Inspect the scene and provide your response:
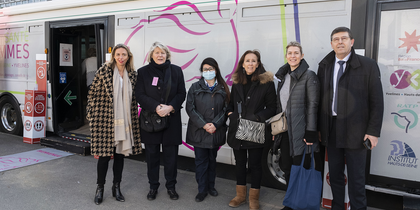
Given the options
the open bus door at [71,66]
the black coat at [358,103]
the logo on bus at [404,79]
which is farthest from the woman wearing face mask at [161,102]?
the logo on bus at [404,79]

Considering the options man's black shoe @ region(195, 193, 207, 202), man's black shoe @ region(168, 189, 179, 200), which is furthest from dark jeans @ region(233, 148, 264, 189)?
man's black shoe @ region(168, 189, 179, 200)

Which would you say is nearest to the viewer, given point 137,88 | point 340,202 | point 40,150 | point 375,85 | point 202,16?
point 375,85

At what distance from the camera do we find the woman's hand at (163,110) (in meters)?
3.13

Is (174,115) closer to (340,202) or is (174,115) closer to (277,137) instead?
(277,137)

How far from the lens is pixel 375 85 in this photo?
8.14 feet

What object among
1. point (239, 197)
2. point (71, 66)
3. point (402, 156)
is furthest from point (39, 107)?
point (402, 156)

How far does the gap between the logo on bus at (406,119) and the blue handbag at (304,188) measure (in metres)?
0.93

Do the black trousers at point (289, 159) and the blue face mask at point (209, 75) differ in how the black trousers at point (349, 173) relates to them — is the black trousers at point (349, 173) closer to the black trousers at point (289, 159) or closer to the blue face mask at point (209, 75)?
the black trousers at point (289, 159)

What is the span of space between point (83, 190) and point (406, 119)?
358 centimetres

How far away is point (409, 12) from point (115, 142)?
313 centimetres

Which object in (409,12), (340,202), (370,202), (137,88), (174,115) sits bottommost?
(370,202)

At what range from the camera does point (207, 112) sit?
10.6 ft

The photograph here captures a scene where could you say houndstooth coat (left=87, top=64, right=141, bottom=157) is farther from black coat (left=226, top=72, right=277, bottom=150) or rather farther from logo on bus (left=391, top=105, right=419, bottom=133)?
logo on bus (left=391, top=105, right=419, bottom=133)

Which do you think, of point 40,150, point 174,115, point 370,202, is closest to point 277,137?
point 174,115
